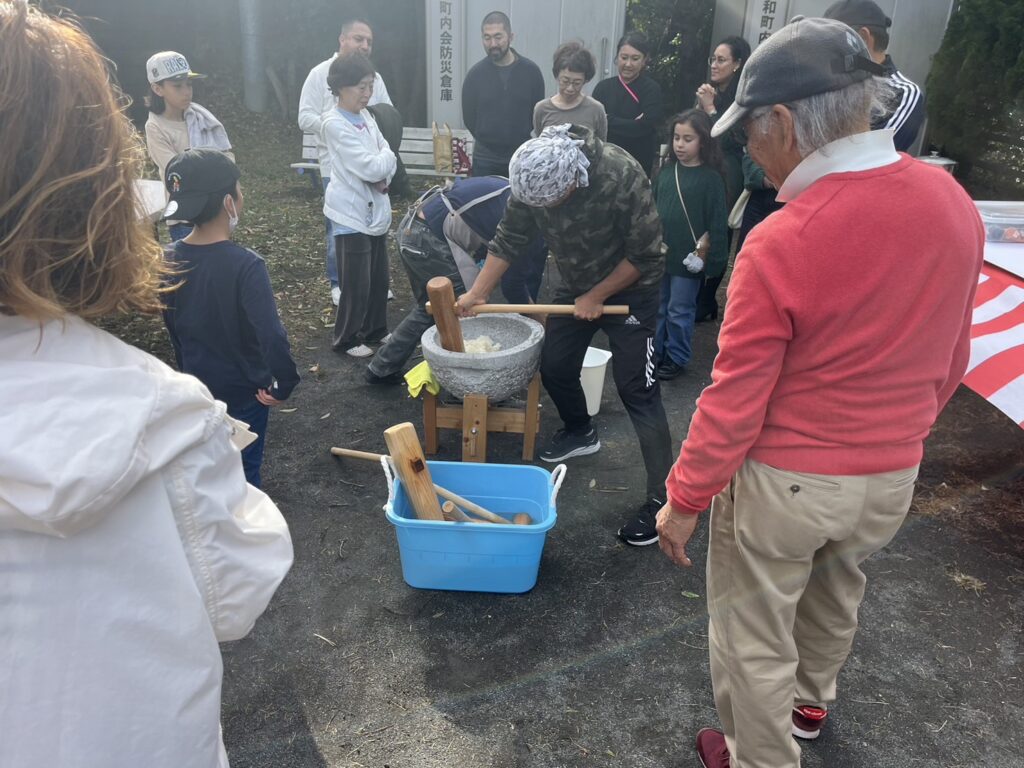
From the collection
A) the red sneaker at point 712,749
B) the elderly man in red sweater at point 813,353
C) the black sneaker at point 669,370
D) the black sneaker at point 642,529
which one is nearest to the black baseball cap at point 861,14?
the black sneaker at point 669,370

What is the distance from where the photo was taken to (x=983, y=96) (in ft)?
22.4

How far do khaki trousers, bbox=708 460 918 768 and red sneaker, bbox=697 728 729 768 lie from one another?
0.19m

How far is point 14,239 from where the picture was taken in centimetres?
82

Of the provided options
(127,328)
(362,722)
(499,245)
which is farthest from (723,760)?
(127,328)

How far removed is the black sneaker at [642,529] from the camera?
122 inches

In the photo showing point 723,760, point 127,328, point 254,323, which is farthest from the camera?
point 127,328

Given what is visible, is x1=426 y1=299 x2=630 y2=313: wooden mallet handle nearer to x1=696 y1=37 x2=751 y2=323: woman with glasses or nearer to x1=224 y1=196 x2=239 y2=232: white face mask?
x1=224 y1=196 x2=239 y2=232: white face mask

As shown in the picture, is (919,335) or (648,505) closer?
A: (919,335)

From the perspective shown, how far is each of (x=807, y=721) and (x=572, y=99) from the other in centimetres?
434

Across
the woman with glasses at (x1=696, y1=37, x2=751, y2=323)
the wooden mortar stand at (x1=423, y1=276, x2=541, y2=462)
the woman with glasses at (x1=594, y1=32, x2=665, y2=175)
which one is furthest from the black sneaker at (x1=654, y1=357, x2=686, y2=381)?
the woman with glasses at (x1=594, y1=32, x2=665, y2=175)

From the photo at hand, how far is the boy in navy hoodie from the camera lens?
2432 mm

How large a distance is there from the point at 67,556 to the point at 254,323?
168cm

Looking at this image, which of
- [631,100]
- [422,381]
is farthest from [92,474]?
[631,100]

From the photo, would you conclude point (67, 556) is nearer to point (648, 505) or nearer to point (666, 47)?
point (648, 505)
